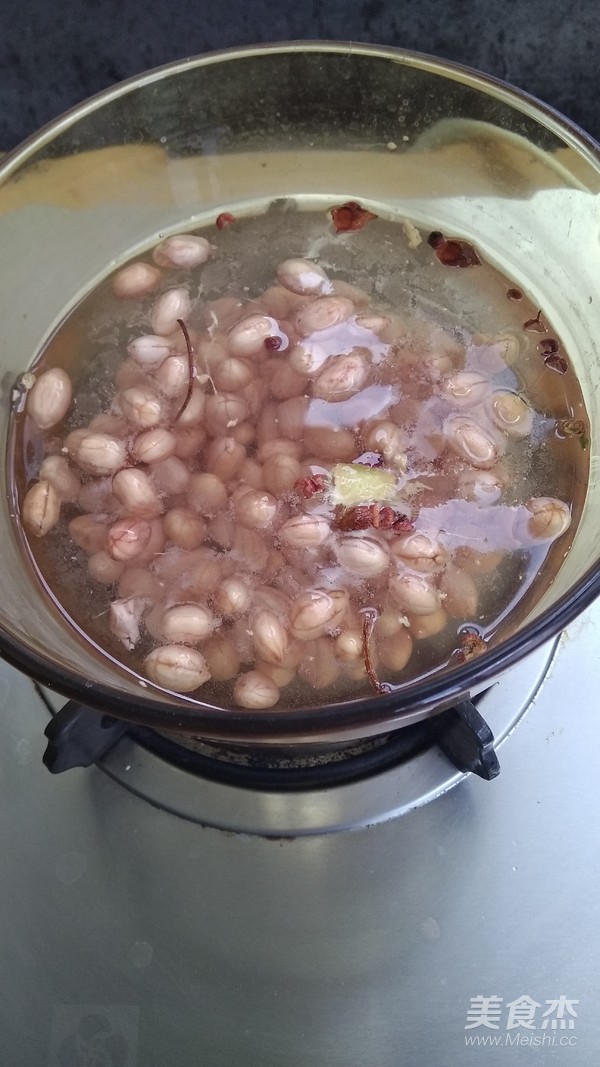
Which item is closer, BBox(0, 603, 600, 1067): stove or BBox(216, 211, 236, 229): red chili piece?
BBox(0, 603, 600, 1067): stove

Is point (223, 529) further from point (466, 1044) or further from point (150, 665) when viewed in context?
point (466, 1044)

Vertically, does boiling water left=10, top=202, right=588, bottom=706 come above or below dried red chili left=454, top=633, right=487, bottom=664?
above

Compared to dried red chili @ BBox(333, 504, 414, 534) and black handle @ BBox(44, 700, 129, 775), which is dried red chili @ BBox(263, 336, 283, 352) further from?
black handle @ BBox(44, 700, 129, 775)

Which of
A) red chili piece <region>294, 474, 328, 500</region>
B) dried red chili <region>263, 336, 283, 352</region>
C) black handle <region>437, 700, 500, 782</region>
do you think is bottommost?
black handle <region>437, 700, 500, 782</region>

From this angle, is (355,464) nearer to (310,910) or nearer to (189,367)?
(189,367)

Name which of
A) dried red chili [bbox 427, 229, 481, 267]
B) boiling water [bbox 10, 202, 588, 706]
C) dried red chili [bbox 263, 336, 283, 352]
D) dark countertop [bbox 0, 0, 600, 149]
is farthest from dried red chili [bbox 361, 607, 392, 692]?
dark countertop [bbox 0, 0, 600, 149]

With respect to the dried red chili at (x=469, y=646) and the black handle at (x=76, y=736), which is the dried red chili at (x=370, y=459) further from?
the black handle at (x=76, y=736)

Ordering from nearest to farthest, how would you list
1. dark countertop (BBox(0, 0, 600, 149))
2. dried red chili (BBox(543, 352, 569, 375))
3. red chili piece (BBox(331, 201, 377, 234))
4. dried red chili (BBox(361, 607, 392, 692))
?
1. dried red chili (BBox(361, 607, 392, 692))
2. dried red chili (BBox(543, 352, 569, 375))
3. red chili piece (BBox(331, 201, 377, 234))
4. dark countertop (BBox(0, 0, 600, 149))

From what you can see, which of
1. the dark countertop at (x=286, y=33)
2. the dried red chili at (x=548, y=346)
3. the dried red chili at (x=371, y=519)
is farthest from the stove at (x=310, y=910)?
the dark countertop at (x=286, y=33)
